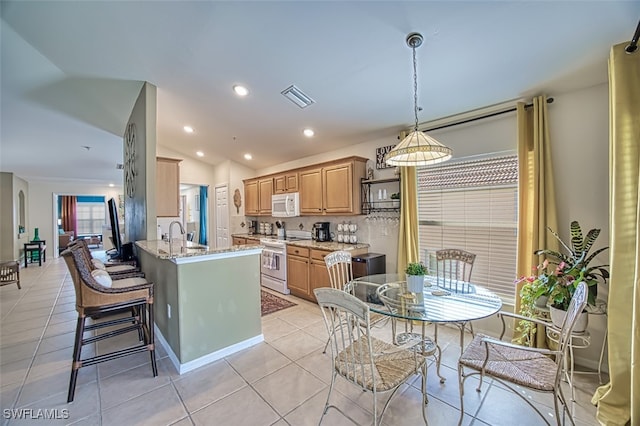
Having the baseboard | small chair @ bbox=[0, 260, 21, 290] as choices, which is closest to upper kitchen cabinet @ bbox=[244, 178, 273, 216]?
the baseboard

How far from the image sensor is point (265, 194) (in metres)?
5.86

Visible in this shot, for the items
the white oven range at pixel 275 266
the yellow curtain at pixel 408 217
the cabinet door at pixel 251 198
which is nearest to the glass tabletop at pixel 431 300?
the yellow curtain at pixel 408 217

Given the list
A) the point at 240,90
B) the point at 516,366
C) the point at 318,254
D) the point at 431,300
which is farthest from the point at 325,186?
the point at 516,366

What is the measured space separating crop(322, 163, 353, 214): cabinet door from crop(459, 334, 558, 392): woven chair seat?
8.32 feet

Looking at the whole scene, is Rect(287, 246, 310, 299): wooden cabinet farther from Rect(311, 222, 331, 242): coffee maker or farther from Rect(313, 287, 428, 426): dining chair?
Rect(313, 287, 428, 426): dining chair

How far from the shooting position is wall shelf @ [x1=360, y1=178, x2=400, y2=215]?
390 centimetres

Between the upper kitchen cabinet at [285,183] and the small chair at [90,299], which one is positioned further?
the upper kitchen cabinet at [285,183]

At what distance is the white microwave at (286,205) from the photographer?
196 inches

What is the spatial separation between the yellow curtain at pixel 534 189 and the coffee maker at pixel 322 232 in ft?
9.37

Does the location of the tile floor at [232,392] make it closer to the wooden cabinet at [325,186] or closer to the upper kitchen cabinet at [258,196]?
the wooden cabinet at [325,186]

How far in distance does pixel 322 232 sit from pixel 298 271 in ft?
2.76

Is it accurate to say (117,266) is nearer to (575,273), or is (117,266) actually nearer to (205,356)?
(205,356)

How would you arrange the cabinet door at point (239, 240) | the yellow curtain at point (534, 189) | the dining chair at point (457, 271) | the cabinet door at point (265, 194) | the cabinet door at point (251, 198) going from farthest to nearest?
the cabinet door at point (251, 198) < the cabinet door at point (239, 240) < the cabinet door at point (265, 194) < the yellow curtain at point (534, 189) < the dining chair at point (457, 271)

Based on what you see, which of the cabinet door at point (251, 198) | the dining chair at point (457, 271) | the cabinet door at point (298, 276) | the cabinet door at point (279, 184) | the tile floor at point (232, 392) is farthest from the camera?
the cabinet door at point (251, 198)
